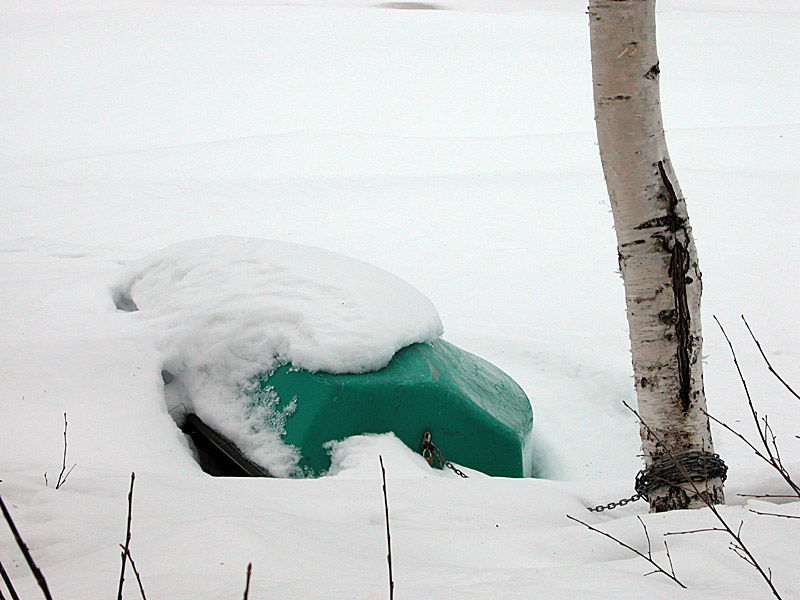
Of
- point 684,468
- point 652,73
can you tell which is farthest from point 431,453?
point 652,73

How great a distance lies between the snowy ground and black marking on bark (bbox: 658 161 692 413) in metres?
0.43

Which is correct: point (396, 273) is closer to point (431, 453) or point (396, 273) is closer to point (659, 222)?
point (431, 453)

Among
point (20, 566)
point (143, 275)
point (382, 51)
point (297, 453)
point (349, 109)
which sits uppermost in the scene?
point (382, 51)

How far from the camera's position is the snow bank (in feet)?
10.7

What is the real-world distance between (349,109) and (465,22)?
36.2ft

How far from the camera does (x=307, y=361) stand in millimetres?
3221

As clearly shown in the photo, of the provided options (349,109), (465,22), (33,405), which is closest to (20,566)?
(33,405)

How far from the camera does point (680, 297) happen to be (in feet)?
7.91

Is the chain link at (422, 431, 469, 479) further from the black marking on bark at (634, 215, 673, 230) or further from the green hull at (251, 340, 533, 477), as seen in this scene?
the black marking on bark at (634, 215, 673, 230)

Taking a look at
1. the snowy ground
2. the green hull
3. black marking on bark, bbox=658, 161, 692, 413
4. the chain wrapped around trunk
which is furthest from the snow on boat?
black marking on bark, bbox=658, 161, 692, 413

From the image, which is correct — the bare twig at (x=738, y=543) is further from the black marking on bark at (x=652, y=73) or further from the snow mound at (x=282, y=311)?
the snow mound at (x=282, y=311)

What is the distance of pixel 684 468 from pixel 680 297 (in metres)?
0.58

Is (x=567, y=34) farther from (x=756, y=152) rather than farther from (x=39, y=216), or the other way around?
(x=39, y=216)

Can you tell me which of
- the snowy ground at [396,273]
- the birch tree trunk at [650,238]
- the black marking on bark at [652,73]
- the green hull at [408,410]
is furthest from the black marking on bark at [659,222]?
the green hull at [408,410]
